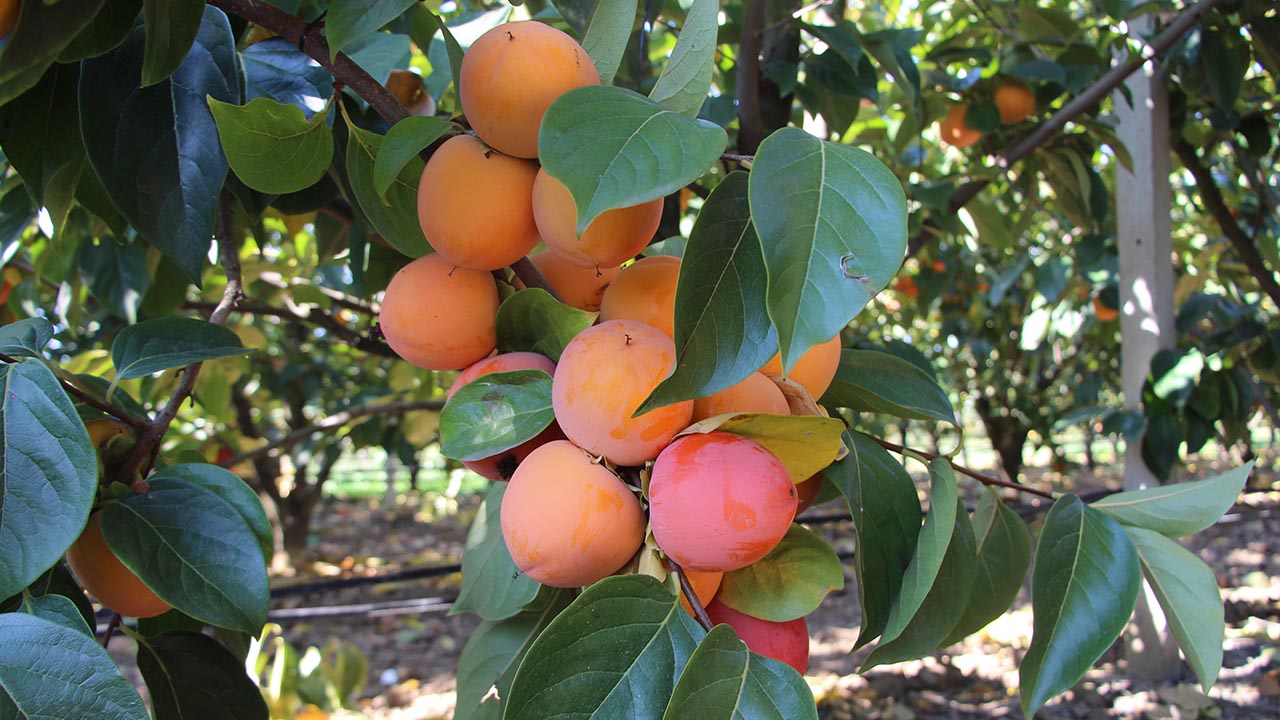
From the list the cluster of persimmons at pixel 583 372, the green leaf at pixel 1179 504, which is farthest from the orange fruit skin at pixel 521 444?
the green leaf at pixel 1179 504

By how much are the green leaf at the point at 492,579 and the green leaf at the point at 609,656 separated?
0.64ft

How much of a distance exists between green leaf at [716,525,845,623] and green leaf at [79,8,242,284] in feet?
1.48

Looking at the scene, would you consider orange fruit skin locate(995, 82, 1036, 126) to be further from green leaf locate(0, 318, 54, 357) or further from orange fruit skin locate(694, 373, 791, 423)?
green leaf locate(0, 318, 54, 357)

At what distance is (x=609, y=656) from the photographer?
0.44m

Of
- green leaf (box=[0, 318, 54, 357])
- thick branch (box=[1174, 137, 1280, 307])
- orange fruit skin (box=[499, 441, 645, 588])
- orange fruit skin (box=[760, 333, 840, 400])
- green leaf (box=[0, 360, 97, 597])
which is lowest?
green leaf (box=[0, 360, 97, 597])

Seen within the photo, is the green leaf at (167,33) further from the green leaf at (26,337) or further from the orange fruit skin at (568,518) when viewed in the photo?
the orange fruit skin at (568,518)

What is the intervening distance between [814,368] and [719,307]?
13 centimetres

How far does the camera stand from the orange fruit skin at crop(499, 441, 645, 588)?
0.46 meters

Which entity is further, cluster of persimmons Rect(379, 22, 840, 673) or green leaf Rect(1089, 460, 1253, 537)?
green leaf Rect(1089, 460, 1253, 537)

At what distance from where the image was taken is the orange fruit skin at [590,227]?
0.47 m

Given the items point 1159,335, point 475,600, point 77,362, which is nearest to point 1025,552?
point 475,600

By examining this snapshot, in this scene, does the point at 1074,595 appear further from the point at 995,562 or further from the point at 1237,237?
the point at 1237,237

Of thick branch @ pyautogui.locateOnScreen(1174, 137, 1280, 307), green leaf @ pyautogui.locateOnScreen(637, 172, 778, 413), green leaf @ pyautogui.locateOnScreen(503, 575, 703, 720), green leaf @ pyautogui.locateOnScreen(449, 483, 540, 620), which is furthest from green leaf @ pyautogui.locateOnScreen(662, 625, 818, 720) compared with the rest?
thick branch @ pyautogui.locateOnScreen(1174, 137, 1280, 307)

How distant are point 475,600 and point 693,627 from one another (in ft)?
0.91
